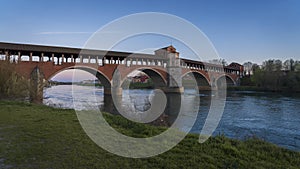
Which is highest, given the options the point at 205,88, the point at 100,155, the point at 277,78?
the point at 277,78

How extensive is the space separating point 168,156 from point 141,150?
2.51 feet

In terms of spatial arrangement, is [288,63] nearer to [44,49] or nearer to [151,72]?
[151,72]

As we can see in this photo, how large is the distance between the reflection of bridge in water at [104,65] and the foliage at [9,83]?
2327 mm

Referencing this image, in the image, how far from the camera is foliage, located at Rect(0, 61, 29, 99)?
17.8m

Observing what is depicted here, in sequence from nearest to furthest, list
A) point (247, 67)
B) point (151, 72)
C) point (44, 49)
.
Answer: point (44, 49) → point (151, 72) → point (247, 67)

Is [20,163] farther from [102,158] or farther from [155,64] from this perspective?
[155,64]

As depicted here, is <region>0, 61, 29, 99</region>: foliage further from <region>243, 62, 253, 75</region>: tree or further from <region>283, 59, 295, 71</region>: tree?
<region>243, 62, 253, 75</region>: tree

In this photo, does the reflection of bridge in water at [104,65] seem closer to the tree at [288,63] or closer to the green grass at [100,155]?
the green grass at [100,155]

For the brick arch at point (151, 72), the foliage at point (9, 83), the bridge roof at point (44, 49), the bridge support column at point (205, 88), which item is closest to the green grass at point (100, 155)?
the foliage at point (9, 83)

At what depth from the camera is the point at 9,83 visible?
18047 mm

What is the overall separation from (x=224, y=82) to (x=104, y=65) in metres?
50.5

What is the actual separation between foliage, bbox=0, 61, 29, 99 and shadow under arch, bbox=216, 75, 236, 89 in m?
60.8

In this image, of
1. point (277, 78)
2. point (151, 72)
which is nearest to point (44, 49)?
point (151, 72)

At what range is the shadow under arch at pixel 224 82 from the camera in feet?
238
